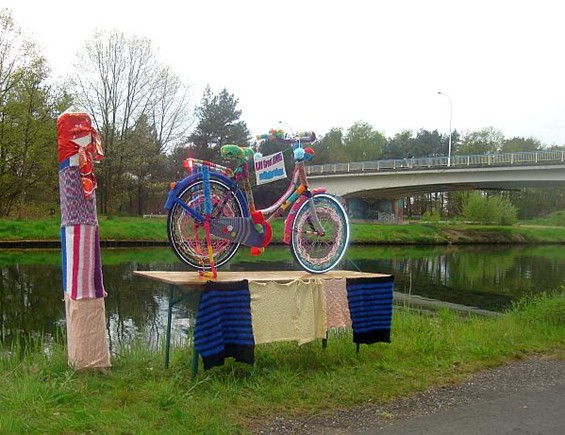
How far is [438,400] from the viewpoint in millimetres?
5031

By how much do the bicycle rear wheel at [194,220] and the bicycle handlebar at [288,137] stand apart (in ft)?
2.69

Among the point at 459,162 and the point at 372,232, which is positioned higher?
the point at 459,162

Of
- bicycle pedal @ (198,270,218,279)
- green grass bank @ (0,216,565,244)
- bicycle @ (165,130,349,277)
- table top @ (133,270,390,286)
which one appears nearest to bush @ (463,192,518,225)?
green grass bank @ (0,216,565,244)

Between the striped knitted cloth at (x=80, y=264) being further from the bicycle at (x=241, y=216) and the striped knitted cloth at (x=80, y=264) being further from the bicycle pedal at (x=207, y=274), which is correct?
the bicycle pedal at (x=207, y=274)

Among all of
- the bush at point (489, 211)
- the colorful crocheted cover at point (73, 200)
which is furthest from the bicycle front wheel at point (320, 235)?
the bush at point (489, 211)

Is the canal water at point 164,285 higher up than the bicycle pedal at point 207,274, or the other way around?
the bicycle pedal at point 207,274

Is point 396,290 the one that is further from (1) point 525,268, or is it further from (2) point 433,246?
(2) point 433,246

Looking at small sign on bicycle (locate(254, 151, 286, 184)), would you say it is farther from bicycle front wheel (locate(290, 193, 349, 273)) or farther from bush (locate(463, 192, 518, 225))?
bush (locate(463, 192, 518, 225))

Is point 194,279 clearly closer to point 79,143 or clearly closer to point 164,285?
point 79,143

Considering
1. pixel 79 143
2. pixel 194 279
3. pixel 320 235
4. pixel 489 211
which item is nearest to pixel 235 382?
pixel 194 279

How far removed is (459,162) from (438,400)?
3509 cm

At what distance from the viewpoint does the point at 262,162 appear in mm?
5988

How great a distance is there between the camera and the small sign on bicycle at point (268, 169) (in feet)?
19.6

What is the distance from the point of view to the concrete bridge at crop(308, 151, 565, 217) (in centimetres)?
3381
